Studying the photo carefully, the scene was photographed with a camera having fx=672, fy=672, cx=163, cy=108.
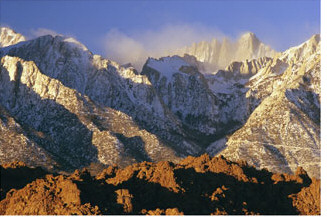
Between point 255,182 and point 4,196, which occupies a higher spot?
point 255,182

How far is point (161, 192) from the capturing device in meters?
80.8

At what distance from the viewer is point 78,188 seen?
7288 cm

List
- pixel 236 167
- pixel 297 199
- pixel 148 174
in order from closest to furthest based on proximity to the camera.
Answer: pixel 297 199
pixel 148 174
pixel 236 167

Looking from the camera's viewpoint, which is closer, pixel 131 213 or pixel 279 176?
pixel 131 213

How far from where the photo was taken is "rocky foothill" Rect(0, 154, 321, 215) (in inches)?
2788

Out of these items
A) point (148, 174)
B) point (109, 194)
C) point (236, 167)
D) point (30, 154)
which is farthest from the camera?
point (30, 154)

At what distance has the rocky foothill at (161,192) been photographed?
70812 mm

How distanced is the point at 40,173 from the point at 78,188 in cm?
2140
